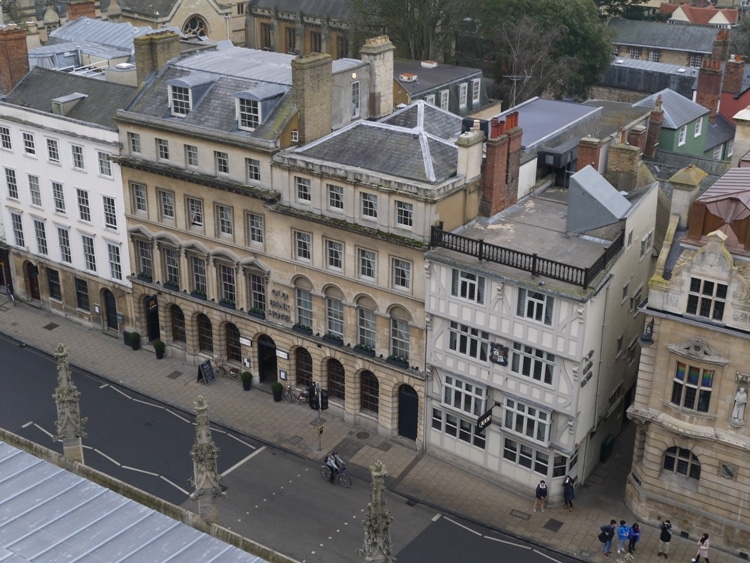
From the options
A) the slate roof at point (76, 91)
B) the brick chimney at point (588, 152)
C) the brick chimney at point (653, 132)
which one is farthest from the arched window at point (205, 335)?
the brick chimney at point (653, 132)

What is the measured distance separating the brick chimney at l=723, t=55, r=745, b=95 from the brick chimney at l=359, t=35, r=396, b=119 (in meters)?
36.0

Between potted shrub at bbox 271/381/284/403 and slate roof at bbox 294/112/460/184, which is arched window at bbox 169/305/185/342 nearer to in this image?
potted shrub at bbox 271/381/284/403

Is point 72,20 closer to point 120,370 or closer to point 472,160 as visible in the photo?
point 120,370

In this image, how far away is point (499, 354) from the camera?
4722 centimetres

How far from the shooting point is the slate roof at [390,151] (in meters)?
49.2

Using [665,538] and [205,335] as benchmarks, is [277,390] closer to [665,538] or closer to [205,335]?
[205,335]

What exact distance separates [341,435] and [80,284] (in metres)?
22.3

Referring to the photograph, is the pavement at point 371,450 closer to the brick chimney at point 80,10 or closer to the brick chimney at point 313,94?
the brick chimney at point 313,94

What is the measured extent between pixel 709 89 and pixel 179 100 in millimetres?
42106

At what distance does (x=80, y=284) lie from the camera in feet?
216

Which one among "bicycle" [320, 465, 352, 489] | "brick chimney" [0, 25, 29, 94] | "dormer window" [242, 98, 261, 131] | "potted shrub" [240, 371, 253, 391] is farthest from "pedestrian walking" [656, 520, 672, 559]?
"brick chimney" [0, 25, 29, 94]

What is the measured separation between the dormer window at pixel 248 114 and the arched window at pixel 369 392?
14.8 m

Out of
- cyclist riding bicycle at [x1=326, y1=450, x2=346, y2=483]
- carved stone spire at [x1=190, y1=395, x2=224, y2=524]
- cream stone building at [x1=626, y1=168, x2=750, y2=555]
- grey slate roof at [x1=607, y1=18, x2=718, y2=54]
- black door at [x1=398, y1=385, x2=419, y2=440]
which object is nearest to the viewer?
carved stone spire at [x1=190, y1=395, x2=224, y2=524]

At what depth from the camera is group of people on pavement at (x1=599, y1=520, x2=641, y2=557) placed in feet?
147
